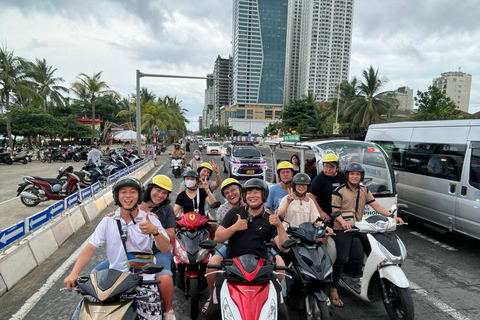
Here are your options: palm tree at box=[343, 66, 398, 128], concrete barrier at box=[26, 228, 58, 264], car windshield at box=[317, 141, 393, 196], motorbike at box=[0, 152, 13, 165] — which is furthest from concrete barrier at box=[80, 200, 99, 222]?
palm tree at box=[343, 66, 398, 128]

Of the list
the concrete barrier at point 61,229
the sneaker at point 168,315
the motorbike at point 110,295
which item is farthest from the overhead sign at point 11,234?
the sneaker at point 168,315

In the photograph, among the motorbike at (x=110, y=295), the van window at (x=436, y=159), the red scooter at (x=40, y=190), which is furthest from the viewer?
the red scooter at (x=40, y=190)

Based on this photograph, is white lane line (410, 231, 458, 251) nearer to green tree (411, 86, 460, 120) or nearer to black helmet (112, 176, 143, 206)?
black helmet (112, 176, 143, 206)

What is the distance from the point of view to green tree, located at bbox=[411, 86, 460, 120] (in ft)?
68.1

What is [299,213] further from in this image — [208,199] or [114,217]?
[114,217]

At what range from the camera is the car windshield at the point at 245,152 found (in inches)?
574

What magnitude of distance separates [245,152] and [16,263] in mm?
11237

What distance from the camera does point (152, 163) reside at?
20703 millimetres

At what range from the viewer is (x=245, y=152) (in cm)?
1477

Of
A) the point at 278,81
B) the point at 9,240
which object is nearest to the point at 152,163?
the point at 9,240

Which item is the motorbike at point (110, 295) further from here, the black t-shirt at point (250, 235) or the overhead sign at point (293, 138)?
the overhead sign at point (293, 138)

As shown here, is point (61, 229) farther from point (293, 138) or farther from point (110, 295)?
point (293, 138)

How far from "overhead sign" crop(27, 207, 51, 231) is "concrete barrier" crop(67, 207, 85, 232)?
109cm

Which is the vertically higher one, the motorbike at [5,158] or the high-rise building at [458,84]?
the high-rise building at [458,84]
